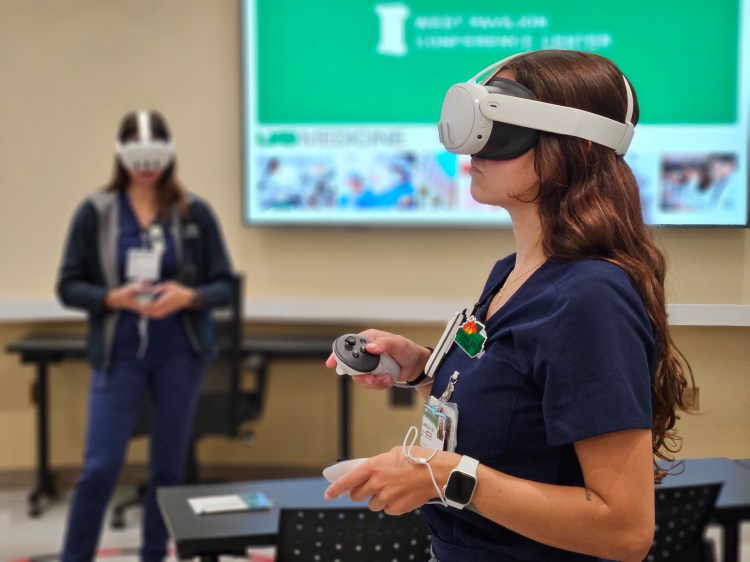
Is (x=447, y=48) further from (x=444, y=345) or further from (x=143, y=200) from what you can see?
(x=444, y=345)

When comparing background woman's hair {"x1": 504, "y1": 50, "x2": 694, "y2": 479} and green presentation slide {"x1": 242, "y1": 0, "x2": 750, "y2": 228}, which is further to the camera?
green presentation slide {"x1": 242, "y1": 0, "x2": 750, "y2": 228}

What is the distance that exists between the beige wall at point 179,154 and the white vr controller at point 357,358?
3256 millimetres

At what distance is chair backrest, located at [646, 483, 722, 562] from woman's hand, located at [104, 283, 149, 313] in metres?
1.82

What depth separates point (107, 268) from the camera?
3.37 m

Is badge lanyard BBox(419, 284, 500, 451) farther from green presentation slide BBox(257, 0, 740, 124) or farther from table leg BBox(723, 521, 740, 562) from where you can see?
green presentation slide BBox(257, 0, 740, 124)

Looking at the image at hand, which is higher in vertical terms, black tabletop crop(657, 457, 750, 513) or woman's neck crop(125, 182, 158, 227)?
woman's neck crop(125, 182, 158, 227)

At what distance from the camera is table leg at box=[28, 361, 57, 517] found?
4.54 m

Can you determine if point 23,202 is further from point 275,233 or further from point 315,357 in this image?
point 315,357

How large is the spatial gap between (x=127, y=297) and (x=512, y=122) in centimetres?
223

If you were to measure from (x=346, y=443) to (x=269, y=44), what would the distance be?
6.46 ft

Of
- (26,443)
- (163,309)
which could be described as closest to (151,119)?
(163,309)

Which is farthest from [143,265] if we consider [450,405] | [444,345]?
[450,405]

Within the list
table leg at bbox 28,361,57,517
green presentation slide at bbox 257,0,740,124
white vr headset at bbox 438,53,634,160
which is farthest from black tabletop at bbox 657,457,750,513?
table leg at bbox 28,361,57,517

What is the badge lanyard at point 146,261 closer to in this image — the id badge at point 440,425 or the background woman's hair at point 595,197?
the id badge at point 440,425
